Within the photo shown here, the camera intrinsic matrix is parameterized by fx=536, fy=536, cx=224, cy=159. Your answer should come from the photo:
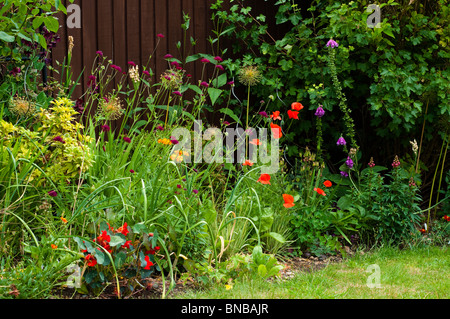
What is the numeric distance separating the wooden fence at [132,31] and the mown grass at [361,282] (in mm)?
2475

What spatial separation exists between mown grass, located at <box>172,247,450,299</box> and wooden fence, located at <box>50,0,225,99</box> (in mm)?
2475

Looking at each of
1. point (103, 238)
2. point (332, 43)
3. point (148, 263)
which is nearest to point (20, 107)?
point (103, 238)

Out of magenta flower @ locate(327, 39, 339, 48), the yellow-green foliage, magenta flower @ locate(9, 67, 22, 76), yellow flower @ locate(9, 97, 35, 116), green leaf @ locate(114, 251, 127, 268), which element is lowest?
green leaf @ locate(114, 251, 127, 268)

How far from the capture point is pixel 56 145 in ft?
11.2

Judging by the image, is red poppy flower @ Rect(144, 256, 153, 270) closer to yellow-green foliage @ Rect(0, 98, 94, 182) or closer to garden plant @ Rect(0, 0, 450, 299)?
garden plant @ Rect(0, 0, 450, 299)

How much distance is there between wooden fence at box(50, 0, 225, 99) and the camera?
4602 millimetres

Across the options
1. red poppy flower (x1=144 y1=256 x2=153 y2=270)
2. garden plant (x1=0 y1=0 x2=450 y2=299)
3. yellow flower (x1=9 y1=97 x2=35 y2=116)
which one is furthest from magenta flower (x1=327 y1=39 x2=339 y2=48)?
red poppy flower (x1=144 y1=256 x2=153 y2=270)

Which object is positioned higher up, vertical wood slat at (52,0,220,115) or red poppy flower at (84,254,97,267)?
vertical wood slat at (52,0,220,115)

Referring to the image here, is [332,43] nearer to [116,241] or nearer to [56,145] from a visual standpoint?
[56,145]

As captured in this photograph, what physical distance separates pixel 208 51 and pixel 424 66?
2.13 metres

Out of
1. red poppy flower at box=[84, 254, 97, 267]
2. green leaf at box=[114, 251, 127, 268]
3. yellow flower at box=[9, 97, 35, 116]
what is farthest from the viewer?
yellow flower at box=[9, 97, 35, 116]

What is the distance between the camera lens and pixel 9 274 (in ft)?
8.88

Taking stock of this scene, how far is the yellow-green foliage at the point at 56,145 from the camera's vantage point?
334 cm

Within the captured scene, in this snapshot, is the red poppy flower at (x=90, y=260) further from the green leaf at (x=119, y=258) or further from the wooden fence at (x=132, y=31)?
the wooden fence at (x=132, y=31)
